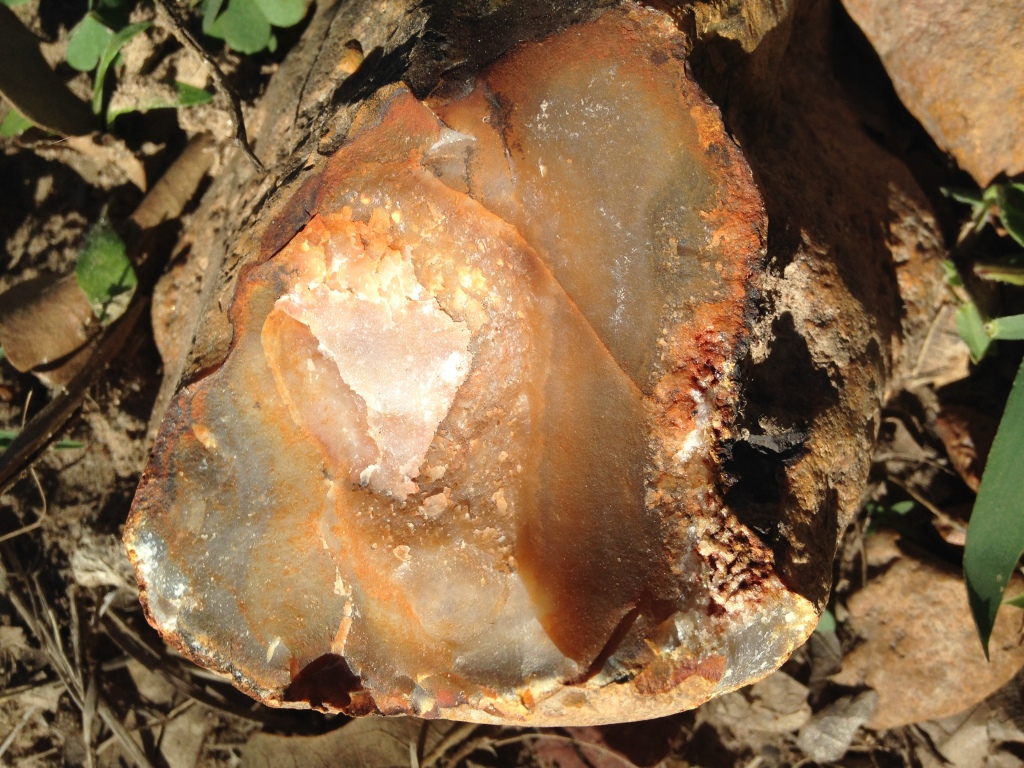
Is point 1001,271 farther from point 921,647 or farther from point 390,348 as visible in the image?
point 390,348

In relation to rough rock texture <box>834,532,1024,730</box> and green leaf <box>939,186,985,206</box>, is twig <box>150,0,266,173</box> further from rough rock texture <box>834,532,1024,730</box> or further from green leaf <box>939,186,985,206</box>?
rough rock texture <box>834,532,1024,730</box>

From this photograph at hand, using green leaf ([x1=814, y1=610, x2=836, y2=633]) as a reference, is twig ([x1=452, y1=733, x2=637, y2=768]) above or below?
below

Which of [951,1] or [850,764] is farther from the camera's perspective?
[850,764]

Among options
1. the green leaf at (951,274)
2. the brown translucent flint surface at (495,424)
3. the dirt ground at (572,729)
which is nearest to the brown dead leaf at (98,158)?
the dirt ground at (572,729)

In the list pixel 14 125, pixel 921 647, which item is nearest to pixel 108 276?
pixel 14 125

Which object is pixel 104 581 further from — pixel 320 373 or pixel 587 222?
pixel 587 222

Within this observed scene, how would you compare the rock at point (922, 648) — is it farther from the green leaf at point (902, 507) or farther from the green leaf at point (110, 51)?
the green leaf at point (110, 51)

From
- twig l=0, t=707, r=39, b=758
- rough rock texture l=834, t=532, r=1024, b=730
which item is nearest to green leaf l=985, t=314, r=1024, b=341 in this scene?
rough rock texture l=834, t=532, r=1024, b=730

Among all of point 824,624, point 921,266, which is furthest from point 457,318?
point 824,624
